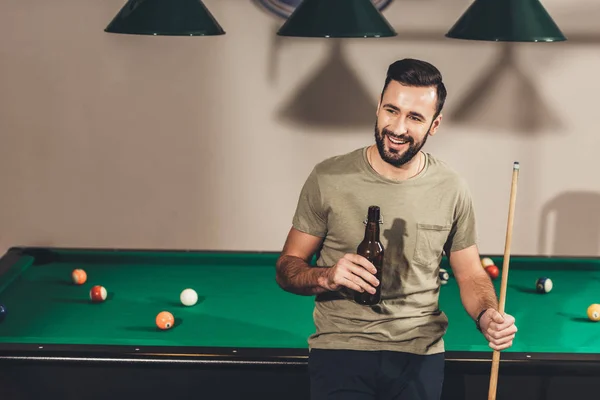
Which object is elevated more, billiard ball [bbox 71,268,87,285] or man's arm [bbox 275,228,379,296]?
man's arm [bbox 275,228,379,296]

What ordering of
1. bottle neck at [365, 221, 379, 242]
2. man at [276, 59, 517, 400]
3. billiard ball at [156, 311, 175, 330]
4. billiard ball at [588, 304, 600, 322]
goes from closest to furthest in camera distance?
bottle neck at [365, 221, 379, 242] < man at [276, 59, 517, 400] < billiard ball at [156, 311, 175, 330] < billiard ball at [588, 304, 600, 322]

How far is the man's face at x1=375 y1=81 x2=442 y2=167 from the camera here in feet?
8.98

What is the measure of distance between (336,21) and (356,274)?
2.82ft

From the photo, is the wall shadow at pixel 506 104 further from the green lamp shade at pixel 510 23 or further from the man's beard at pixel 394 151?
the man's beard at pixel 394 151

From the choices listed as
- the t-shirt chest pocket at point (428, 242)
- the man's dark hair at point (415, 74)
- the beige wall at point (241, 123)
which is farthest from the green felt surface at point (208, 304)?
the man's dark hair at point (415, 74)

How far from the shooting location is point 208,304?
3.62 metres

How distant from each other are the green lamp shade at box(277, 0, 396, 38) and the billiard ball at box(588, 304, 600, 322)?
1436 mm

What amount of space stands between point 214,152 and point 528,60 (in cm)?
168

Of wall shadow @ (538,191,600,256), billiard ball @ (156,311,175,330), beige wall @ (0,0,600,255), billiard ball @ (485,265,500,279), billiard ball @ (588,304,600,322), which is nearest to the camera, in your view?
billiard ball @ (156,311,175,330)

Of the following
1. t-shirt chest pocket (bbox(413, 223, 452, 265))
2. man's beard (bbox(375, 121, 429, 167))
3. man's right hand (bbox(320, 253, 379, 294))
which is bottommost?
man's right hand (bbox(320, 253, 379, 294))

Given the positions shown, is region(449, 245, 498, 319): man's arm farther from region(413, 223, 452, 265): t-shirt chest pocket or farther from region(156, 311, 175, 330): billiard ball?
region(156, 311, 175, 330): billiard ball

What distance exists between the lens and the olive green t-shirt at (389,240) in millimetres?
2762

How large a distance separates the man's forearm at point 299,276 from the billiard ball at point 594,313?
133 centimetres

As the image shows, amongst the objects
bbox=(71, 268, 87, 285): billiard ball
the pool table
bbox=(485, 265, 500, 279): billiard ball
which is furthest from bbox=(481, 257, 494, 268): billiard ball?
bbox=(71, 268, 87, 285): billiard ball
